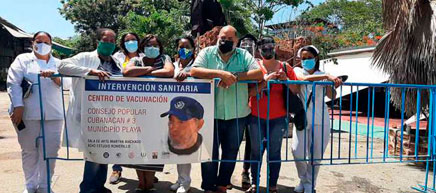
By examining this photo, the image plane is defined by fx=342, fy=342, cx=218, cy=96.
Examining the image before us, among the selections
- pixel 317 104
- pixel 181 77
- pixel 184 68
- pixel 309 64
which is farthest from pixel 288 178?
pixel 181 77

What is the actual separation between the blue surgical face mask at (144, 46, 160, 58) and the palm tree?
13.9 ft

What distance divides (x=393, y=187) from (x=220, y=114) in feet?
9.41

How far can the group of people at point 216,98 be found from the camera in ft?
11.0

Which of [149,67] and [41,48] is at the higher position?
[41,48]

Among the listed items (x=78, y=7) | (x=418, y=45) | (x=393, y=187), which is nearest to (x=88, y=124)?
(x=393, y=187)

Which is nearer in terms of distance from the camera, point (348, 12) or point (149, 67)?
point (149, 67)

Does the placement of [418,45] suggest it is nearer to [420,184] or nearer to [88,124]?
[420,184]

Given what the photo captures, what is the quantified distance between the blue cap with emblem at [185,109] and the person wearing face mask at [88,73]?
65cm

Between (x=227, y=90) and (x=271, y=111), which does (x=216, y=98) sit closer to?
(x=227, y=90)

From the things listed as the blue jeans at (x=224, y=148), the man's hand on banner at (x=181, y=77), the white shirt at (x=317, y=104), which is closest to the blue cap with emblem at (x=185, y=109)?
the man's hand on banner at (x=181, y=77)

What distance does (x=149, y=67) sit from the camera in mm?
3338

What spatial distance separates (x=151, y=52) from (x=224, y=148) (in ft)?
4.23

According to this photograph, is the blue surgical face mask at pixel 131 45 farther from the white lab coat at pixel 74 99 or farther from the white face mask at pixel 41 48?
the white face mask at pixel 41 48

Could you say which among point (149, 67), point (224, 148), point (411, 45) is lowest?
point (224, 148)
